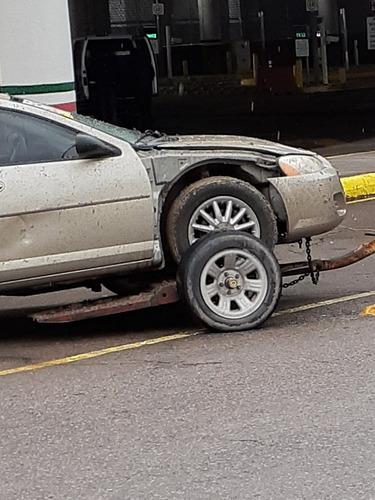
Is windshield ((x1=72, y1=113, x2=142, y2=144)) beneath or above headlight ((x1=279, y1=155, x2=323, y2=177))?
above

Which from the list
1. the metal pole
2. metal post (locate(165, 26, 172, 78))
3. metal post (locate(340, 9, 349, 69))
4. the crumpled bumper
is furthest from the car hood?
metal post (locate(165, 26, 172, 78))

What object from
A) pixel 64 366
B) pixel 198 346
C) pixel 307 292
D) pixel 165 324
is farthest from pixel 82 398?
pixel 307 292

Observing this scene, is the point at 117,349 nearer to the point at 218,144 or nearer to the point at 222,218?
the point at 222,218

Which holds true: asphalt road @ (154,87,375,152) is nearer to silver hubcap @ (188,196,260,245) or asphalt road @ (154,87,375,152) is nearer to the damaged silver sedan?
the damaged silver sedan

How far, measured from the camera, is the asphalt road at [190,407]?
195 inches

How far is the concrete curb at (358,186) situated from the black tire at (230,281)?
6464 millimetres

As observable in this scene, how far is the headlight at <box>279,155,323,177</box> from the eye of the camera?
25.3 feet

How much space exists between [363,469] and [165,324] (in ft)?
10.4

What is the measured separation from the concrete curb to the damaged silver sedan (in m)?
5.97

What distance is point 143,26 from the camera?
150ft

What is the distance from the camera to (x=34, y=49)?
1403 cm

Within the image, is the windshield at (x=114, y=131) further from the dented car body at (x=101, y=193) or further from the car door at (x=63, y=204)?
the car door at (x=63, y=204)

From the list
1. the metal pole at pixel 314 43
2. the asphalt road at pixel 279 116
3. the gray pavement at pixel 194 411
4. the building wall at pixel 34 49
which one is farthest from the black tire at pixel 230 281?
the metal pole at pixel 314 43

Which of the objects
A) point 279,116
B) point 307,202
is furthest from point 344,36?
point 307,202
